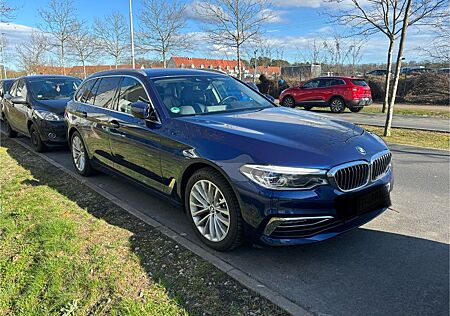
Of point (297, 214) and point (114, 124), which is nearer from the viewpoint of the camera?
point (297, 214)

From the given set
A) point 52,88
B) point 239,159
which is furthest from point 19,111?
point 239,159

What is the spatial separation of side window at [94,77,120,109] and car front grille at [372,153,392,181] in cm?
336

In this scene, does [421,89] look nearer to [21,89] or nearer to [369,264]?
[21,89]

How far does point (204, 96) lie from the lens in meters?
4.25

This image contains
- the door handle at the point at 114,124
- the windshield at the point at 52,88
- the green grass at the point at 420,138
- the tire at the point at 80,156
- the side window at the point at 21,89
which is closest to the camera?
the door handle at the point at 114,124

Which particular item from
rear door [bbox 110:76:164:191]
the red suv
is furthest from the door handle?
the red suv

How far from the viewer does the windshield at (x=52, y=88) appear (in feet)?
27.2

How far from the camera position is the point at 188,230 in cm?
386

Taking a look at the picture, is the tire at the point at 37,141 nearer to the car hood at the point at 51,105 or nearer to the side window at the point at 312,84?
the car hood at the point at 51,105

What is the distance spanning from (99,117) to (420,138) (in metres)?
8.42

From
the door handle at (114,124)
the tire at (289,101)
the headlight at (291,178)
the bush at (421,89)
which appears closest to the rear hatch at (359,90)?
the tire at (289,101)

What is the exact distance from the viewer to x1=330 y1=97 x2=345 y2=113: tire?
1762cm

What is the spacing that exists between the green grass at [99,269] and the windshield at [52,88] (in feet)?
14.6

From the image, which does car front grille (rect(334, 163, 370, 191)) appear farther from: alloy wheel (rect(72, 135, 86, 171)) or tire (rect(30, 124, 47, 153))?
tire (rect(30, 124, 47, 153))
